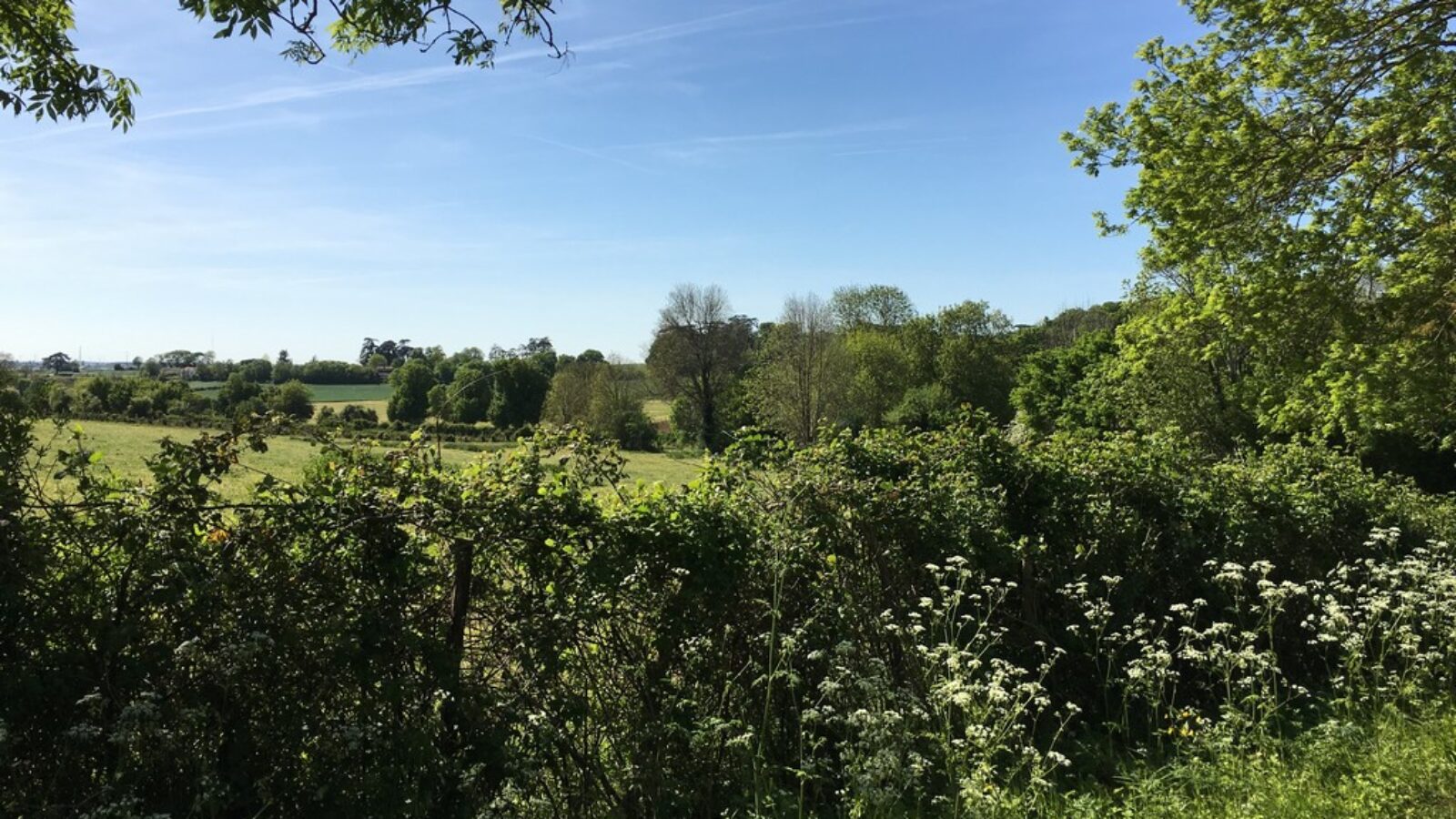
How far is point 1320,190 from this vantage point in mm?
10391

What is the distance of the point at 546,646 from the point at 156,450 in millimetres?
1854

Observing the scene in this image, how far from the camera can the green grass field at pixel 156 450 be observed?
10.6 feet

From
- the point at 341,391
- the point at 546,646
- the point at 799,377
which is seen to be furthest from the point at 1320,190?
the point at 799,377

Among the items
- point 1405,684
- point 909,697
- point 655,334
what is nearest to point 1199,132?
point 1405,684

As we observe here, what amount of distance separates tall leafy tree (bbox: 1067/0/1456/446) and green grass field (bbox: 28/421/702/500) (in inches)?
414

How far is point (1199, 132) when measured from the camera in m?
10.5

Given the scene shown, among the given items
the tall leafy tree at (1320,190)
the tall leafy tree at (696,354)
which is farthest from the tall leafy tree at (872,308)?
the tall leafy tree at (1320,190)

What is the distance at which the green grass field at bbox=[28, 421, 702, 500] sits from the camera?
127 inches

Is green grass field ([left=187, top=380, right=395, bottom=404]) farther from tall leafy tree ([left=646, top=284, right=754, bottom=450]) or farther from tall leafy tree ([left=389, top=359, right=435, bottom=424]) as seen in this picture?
tall leafy tree ([left=646, top=284, right=754, bottom=450])

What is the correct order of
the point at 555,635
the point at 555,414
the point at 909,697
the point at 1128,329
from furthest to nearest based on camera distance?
the point at 555,414 < the point at 1128,329 < the point at 909,697 < the point at 555,635

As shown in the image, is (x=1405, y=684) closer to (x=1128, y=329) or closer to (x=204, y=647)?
(x=204, y=647)

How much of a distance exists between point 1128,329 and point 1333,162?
17.8 feet

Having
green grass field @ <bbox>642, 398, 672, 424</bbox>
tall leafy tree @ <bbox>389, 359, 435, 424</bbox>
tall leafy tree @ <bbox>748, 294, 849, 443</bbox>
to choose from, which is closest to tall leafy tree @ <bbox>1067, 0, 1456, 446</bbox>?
tall leafy tree @ <bbox>389, 359, 435, 424</bbox>

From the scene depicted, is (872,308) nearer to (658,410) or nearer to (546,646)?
(658,410)
